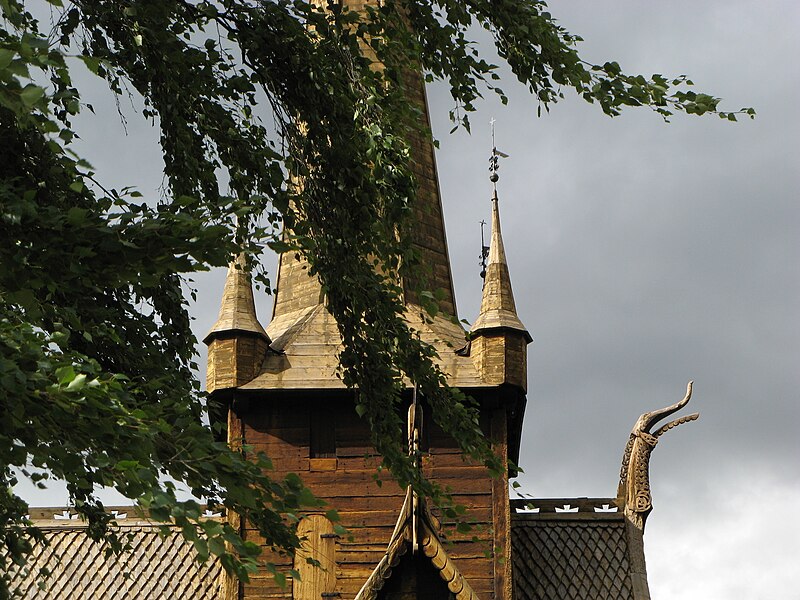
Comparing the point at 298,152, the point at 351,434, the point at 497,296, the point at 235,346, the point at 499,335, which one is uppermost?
the point at 497,296

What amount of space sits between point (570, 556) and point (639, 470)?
131 cm

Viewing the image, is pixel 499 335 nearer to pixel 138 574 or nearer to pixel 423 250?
pixel 423 250

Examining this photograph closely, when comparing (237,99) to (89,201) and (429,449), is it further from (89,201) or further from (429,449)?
(429,449)

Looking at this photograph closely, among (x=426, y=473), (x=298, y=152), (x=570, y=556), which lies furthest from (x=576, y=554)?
(x=298, y=152)

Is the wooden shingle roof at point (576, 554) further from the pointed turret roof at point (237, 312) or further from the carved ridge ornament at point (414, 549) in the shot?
the pointed turret roof at point (237, 312)

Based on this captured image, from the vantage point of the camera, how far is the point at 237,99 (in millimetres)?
7664

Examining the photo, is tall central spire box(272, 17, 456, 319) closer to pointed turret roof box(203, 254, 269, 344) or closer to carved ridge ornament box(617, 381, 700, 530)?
pointed turret roof box(203, 254, 269, 344)

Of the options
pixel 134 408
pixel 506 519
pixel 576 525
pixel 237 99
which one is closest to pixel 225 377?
pixel 506 519

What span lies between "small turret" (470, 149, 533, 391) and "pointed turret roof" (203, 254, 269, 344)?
2403mm

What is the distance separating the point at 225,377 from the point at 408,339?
8.63 metres

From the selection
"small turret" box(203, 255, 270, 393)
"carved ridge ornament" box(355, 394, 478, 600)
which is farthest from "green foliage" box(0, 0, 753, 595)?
"small turret" box(203, 255, 270, 393)

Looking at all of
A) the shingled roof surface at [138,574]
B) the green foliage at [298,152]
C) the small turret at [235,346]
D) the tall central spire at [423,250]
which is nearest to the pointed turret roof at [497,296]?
the tall central spire at [423,250]

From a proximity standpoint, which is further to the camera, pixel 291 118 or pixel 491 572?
pixel 491 572

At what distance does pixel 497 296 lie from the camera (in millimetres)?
16797
